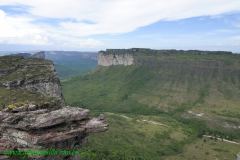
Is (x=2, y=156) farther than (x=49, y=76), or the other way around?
(x=49, y=76)

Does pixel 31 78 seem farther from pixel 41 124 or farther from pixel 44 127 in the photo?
pixel 41 124

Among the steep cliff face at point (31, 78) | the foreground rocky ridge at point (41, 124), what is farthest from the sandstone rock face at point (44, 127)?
the steep cliff face at point (31, 78)

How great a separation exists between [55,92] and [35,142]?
32918 millimetres

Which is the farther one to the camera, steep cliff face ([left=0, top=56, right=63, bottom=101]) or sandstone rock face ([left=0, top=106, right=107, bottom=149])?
steep cliff face ([left=0, top=56, right=63, bottom=101])

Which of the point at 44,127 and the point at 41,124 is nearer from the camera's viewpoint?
the point at 41,124

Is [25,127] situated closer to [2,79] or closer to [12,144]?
[12,144]

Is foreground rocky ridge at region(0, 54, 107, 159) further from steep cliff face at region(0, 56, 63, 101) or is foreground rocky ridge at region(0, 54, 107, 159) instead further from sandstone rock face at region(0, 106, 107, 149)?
steep cliff face at region(0, 56, 63, 101)

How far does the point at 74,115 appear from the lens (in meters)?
62.3

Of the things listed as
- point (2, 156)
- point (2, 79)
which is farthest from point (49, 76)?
point (2, 156)

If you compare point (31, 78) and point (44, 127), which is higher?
point (31, 78)

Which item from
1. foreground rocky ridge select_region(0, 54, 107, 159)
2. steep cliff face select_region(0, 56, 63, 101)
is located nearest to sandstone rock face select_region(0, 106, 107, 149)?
foreground rocky ridge select_region(0, 54, 107, 159)

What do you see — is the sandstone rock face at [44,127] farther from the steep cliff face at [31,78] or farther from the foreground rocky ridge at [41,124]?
the steep cliff face at [31,78]

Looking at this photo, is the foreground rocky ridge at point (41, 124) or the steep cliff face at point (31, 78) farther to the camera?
the steep cliff face at point (31, 78)

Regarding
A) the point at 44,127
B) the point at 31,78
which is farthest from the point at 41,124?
the point at 31,78
